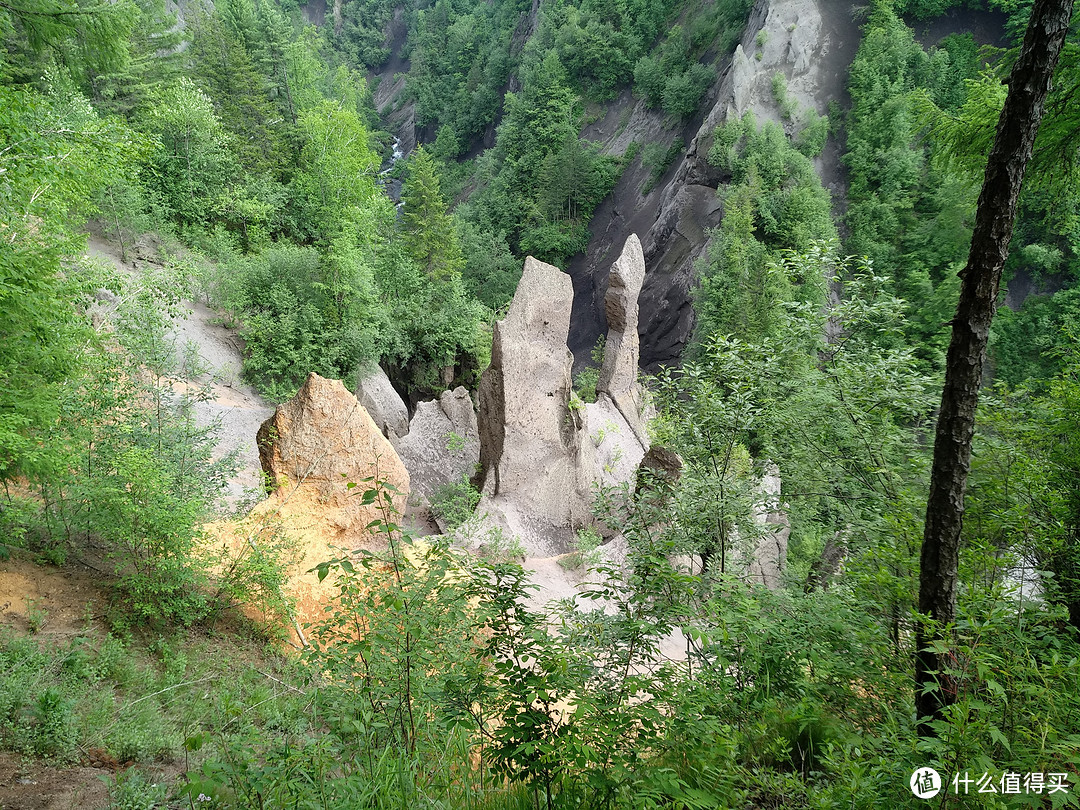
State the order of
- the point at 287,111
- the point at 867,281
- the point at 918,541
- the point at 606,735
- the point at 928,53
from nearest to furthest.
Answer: the point at 606,735, the point at 918,541, the point at 867,281, the point at 287,111, the point at 928,53

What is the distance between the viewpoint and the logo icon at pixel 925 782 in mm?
1886

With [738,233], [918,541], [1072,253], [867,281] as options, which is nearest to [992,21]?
[1072,253]

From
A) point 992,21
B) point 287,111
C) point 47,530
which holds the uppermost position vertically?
point 992,21

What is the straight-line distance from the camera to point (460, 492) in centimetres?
1372

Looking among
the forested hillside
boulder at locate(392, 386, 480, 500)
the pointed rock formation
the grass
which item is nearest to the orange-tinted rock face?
the forested hillside

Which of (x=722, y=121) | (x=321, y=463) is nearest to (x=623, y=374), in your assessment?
(x=321, y=463)

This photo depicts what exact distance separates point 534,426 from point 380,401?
6.12 meters

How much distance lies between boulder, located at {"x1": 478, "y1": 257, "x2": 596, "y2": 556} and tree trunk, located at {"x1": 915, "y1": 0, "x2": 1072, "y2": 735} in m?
9.87

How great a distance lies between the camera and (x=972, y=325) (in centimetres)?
234

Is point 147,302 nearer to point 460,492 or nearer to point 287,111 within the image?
point 460,492

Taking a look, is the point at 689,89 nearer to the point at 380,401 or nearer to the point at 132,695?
the point at 380,401

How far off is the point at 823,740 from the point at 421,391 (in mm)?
18254

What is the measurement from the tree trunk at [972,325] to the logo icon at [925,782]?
0.70 ft

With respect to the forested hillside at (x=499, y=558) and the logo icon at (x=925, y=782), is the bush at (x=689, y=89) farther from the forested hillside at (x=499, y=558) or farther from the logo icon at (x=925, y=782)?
the logo icon at (x=925, y=782)
